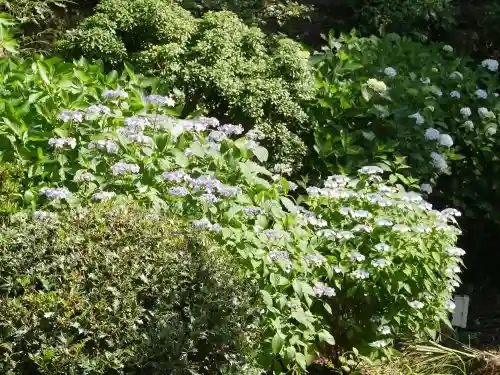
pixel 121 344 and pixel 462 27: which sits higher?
pixel 462 27

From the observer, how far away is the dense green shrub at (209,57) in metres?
6.25

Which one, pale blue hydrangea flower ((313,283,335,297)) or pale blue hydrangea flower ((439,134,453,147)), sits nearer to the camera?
pale blue hydrangea flower ((313,283,335,297))

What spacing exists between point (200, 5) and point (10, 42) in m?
1.68

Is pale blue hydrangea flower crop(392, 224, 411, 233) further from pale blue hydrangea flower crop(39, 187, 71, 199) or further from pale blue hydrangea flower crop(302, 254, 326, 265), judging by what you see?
pale blue hydrangea flower crop(39, 187, 71, 199)

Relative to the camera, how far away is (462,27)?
8727 millimetres

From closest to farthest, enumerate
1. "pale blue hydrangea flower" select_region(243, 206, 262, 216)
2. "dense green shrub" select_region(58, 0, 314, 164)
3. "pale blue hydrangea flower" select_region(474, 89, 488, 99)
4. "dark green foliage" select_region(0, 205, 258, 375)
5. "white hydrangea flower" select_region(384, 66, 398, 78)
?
"dark green foliage" select_region(0, 205, 258, 375) < "pale blue hydrangea flower" select_region(243, 206, 262, 216) < "dense green shrub" select_region(58, 0, 314, 164) < "white hydrangea flower" select_region(384, 66, 398, 78) < "pale blue hydrangea flower" select_region(474, 89, 488, 99)

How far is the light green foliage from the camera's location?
21.9ft

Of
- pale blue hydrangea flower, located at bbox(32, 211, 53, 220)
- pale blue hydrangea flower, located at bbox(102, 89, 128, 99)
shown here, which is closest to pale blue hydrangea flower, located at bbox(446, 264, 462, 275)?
pale blue hydrangea flower, located at bbox(102, 89, 128, 99)

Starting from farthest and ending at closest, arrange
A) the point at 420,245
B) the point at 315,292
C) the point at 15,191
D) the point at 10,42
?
1. the point at 10,42
2. the point at 420,245
3. the point at 315,292
4. the point at 15,191

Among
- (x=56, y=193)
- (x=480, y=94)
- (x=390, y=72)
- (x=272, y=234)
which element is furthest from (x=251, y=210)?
(x=480, y=94)

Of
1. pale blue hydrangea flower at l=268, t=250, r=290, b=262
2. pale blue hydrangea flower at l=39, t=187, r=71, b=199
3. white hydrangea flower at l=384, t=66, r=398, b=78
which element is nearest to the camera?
pale blue hydrangea flower at l=39, t=187, r=71, b=199

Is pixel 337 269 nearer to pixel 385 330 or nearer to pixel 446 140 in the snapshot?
pixel 385 330

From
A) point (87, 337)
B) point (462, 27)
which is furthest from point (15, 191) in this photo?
point (462, 27)

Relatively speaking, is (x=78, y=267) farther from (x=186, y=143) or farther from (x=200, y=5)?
(x=200, y=5)
